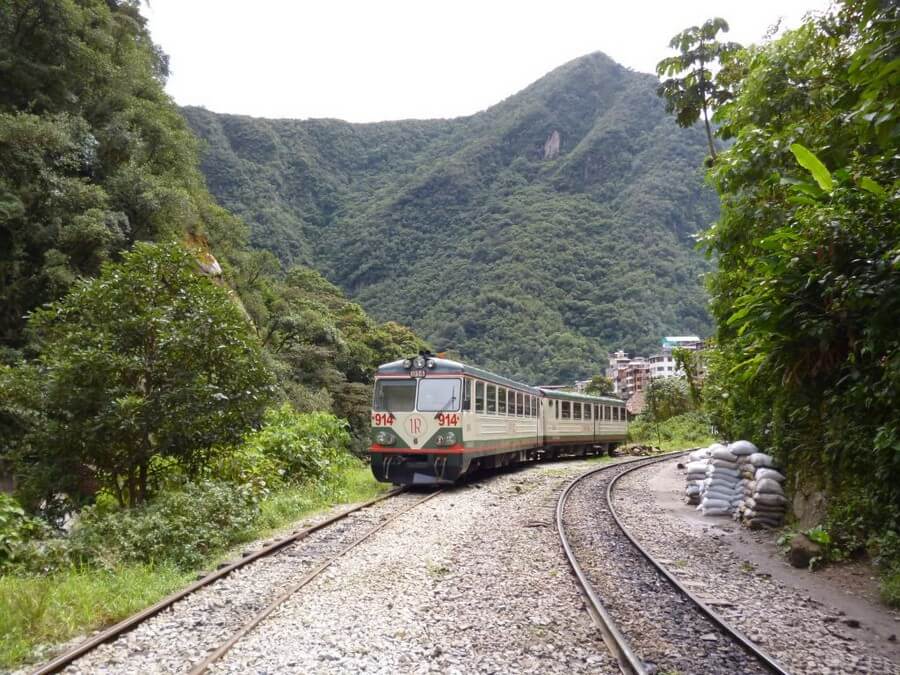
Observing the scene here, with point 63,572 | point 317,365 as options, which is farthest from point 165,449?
point 317,365

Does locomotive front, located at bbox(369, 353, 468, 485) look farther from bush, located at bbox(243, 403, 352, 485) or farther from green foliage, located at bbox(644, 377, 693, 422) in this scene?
green foliage, located at bbox(644, 377, 693, 422)

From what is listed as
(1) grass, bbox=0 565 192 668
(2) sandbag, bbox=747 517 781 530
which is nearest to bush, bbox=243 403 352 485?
(1) grass, bbox=0 565 192 668

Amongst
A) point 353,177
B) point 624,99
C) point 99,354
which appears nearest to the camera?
point 99,354

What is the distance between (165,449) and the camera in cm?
911

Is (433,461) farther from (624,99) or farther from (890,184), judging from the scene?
(624,99)

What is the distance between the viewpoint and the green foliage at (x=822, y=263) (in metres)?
5.92

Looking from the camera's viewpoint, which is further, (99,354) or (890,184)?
(99,354)

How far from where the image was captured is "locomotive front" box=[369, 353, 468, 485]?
12.6 meters

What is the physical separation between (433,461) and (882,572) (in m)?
7.78

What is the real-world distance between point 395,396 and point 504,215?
89.1 metres

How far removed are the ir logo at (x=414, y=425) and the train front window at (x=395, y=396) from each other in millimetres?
232

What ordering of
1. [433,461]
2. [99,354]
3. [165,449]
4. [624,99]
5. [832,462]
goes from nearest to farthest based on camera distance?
[832,462] → [99,354] → [165,449] → [433,461] → [624,99]

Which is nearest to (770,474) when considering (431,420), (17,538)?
(431,420)

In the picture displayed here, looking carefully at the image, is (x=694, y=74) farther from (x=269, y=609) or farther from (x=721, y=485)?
(x=269, y=609)
